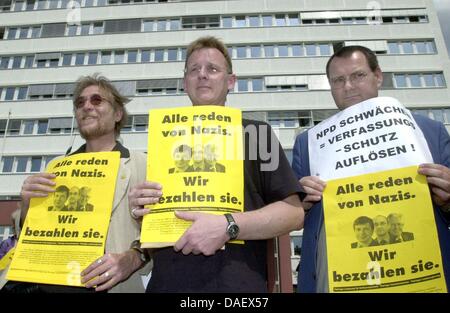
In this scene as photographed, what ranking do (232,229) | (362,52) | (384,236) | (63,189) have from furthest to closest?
(362,52) → (63,189) → (384,236) → (232,229)

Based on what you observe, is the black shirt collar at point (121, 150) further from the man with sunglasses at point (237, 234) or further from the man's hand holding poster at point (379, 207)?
the man's hand holding poster at point (379, 207)

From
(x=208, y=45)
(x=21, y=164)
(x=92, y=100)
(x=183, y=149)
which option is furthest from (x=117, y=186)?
(x=21, y=164)

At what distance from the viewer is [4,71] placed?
26.9 meters

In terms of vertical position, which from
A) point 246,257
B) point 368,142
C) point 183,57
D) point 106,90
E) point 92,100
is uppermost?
point 183,57

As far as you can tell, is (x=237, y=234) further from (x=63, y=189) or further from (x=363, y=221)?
(x=63, y=189)

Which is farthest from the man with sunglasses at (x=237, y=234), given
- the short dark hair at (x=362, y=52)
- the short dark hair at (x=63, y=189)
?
the short dark hair at (x=362, y=52)

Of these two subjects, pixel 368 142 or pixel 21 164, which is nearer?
pixel 368 142

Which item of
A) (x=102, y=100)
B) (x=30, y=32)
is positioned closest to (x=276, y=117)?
(x=30, y=32)

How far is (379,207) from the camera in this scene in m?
1.66

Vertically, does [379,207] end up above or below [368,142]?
below

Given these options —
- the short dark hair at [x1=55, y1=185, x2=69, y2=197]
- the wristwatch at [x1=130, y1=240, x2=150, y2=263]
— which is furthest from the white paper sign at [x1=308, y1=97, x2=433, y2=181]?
the short dark hair at [x1=55, y1=185, x2=69, y2=197]

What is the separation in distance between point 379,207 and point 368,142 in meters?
0.36
